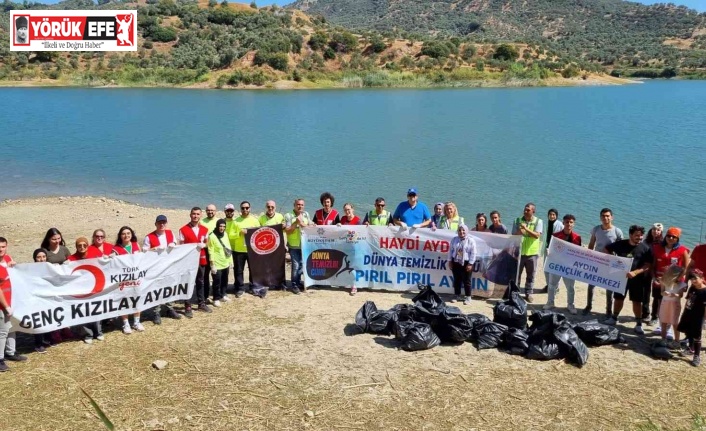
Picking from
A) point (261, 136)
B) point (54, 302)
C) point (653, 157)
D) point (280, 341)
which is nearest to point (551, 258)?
point (280, 341)

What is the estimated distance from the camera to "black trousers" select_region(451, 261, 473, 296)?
1046cm

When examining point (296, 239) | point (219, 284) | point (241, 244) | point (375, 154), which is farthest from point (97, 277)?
point (375, 154)

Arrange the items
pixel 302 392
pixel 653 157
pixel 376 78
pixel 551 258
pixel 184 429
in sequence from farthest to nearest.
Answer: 1. pixel 376 78
2. pixel 653 157
3. pixel 551 258
4. pixel 302 392
5. pixel 184 429

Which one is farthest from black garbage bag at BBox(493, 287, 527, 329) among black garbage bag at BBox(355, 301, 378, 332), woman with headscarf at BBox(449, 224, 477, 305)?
black garbage bag at BBox(355, 301, 378, 332)

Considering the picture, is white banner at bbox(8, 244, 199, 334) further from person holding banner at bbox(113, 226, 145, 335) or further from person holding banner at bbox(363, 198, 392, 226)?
person holding banner at bbox(363, 198, 392, 226)

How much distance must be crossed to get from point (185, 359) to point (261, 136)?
33.4 metres

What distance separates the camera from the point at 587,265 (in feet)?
32.2

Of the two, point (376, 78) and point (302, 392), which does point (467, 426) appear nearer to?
point (302, 392)

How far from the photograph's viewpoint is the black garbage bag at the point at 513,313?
341 inches

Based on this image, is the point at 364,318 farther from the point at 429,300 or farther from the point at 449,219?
the point at 449,219

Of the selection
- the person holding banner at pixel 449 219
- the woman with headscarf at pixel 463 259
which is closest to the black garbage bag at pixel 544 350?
the woman with headscarf at pixel 463 259

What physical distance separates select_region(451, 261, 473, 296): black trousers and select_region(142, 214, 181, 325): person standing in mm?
4734

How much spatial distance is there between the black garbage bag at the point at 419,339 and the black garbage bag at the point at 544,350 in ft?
4.18

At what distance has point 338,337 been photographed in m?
8.83
